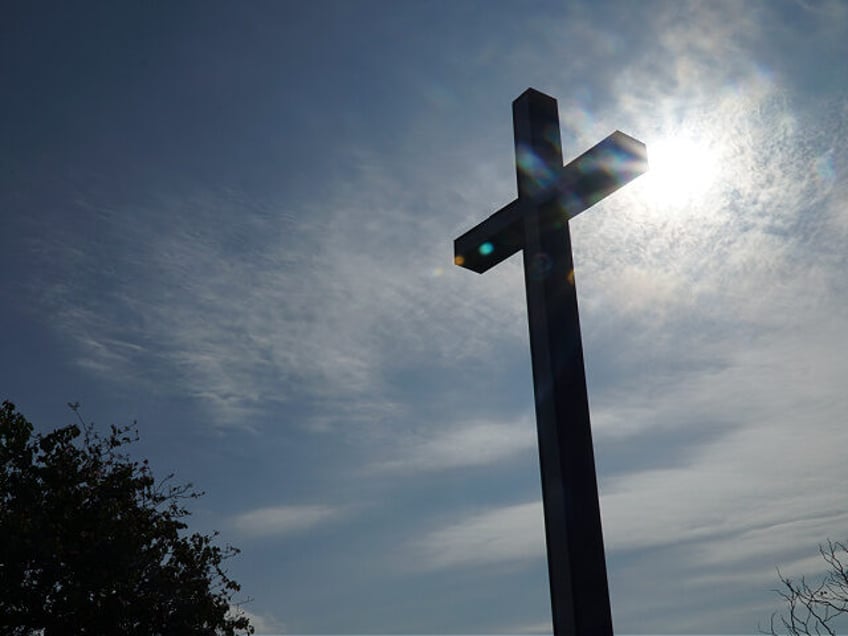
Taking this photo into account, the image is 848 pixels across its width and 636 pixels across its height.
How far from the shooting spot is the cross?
14.8 feet

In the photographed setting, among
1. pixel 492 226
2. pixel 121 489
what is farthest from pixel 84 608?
pixel 492 226

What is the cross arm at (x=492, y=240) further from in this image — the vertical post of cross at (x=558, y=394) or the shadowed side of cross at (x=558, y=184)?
the vertical post of cross at (x=558, y=394)

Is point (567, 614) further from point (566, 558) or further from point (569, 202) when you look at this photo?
point (569, 202)

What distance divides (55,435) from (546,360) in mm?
16961

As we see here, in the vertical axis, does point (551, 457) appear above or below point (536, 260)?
below

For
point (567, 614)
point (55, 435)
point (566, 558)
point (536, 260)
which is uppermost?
point (55, 435)

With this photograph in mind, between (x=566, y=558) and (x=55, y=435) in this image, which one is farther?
(x=55, y=435)

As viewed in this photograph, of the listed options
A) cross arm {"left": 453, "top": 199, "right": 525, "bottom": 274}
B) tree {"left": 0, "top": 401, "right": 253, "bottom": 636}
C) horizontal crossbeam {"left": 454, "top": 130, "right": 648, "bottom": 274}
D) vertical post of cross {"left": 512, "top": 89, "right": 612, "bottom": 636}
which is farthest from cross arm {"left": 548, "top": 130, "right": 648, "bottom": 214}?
tree {"left": 0, "top": 401, "right": 253, "bottom": 636}

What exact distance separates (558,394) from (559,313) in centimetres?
61

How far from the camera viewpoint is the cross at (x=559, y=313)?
450 cm

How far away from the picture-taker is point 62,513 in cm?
1809

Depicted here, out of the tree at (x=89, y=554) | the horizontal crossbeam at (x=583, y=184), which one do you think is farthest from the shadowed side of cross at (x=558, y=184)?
the tree at (x=89, y=554)

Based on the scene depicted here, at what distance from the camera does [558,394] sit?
16.3ft

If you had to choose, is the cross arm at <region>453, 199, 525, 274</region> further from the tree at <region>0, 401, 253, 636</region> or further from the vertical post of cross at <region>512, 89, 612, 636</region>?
the tree at <region>0, 401, 253, 636</region>
